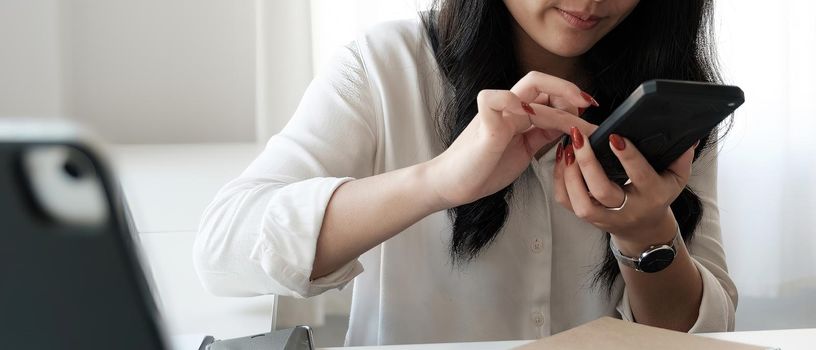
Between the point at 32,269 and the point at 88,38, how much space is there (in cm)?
229

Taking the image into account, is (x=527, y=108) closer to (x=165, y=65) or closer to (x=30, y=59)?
(x=165, y=65)

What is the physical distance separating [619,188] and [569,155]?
5cm

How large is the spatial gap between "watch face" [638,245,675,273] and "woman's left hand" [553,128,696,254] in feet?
0.09

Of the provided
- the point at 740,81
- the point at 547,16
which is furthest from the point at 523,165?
the point at 740,81

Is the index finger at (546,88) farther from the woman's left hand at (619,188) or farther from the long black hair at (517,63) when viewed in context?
the long black hair at (517,63)

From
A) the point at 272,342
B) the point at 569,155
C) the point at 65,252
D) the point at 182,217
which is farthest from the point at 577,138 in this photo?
the point at 182,217

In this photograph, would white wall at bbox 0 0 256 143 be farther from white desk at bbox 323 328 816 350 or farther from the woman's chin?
white desk at bbox 323 328 816 350

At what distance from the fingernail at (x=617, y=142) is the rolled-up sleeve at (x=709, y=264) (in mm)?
246

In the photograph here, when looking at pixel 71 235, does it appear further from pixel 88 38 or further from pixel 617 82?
pixel 88 38

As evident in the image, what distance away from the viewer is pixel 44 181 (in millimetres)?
161

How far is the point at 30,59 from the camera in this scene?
231 cm

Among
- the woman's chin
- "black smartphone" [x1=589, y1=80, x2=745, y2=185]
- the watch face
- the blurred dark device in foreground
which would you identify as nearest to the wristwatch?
the watch face

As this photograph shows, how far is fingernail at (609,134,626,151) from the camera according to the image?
660mm

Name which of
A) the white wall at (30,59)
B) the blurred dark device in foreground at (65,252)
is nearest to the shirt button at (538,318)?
the blurred dark device in foreground at (65,252)
